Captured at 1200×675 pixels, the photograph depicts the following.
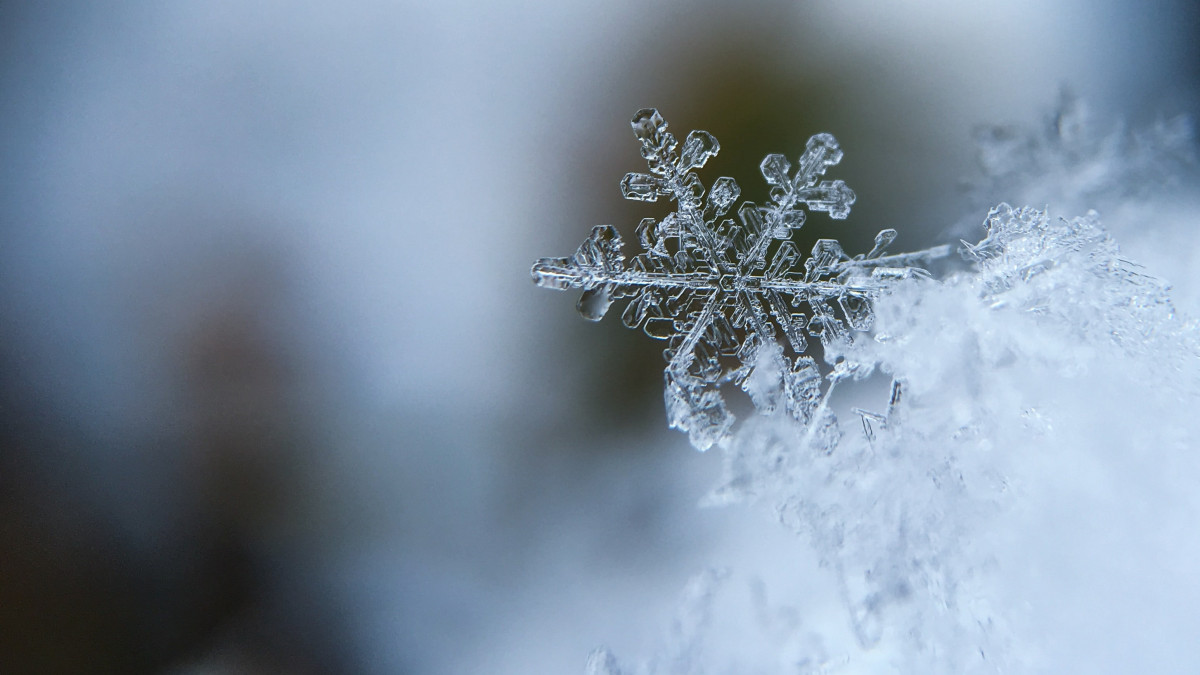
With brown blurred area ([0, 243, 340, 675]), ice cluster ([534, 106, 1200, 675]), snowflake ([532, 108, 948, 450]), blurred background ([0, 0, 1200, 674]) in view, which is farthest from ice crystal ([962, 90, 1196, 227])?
brown blurred area ([0, 243, 340, 675])

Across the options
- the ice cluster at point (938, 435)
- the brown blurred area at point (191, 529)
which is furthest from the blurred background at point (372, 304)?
the ice cluster at point (938, 435)

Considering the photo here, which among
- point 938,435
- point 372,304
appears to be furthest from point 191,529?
point 938,435

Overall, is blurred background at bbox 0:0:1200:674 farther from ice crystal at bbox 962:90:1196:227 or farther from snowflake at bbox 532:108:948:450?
snowflake at bbox 532:108:948:450

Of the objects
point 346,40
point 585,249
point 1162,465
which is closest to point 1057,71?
point 1162,465

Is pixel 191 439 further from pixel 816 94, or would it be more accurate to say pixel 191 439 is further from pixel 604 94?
pixel 816 94

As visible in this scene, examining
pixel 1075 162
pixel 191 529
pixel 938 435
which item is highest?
pixel 1075 162

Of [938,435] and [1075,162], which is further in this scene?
[1075,162]

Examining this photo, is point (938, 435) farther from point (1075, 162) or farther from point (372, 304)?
point (372, 304)
